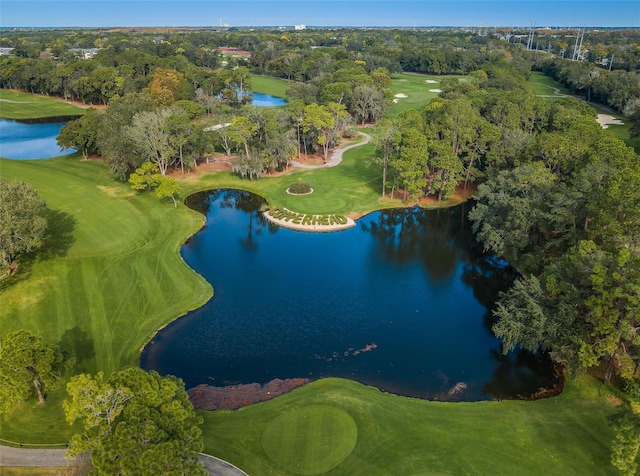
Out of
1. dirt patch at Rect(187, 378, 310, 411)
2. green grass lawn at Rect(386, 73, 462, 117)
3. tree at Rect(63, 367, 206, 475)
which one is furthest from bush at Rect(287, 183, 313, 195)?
green grass lawn at Rect(386, 73, 462, 117)

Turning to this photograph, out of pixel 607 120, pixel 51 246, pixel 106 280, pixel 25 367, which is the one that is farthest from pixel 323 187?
pixel 607 120

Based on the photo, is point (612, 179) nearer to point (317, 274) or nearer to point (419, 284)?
point (419, 284)

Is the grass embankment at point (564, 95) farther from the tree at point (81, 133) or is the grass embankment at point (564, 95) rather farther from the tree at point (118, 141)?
the tree at point (81, 133)

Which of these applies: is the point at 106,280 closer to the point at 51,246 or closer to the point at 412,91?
the point at 51,246

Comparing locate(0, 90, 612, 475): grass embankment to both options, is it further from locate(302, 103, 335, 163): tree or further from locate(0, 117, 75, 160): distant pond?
locate(0, 117, 75, 160): distant pond

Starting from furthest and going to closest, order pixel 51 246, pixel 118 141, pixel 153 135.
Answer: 1. pixel 118 141
2. pixel 153 135
3. pixel 51 246

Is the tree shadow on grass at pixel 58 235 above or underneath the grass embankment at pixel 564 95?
underneath

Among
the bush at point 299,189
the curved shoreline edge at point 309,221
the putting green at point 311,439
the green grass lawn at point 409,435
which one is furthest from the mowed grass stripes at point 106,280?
the bush at point 299,189

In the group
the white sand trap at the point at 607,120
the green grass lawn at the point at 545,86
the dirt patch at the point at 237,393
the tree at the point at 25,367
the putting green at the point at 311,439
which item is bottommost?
the dirt patch at the point at 237,393
